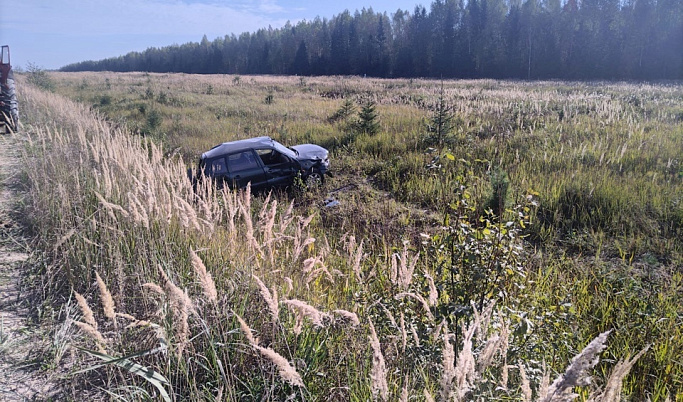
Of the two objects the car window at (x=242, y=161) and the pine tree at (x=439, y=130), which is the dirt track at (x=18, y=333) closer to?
the car window at (x=242, y=161)

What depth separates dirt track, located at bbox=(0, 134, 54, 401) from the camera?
260 centimetres

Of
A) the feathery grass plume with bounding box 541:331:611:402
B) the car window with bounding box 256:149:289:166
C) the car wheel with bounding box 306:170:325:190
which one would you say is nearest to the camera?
the feathery grass plume with bounding box 541:331:611:402

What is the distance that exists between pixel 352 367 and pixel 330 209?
17.7 feet

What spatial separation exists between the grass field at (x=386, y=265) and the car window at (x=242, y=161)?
3.28 feet

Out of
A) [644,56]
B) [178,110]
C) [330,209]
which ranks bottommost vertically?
[330,209]

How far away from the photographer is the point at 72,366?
2.75 meters

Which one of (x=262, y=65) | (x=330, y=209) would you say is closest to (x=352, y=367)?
(x=330, y=209)

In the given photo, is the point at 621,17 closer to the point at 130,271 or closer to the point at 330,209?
the point at 330,209

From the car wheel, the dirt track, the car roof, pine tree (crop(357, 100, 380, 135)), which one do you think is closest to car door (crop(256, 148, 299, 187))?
the car roof

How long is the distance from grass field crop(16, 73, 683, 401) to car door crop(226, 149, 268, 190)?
2.57 ft

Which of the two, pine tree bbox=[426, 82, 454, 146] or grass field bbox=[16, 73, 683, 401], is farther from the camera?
pine tree bbox=[426, 82, 454, 146]

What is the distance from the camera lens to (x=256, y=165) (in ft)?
27.5

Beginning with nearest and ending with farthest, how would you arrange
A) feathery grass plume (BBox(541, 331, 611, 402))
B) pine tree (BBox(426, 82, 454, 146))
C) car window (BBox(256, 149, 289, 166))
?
1. feathery grass plume (BBox(541, 331, 611, 402))
2. car window (BBox(256, 149, 289, 166))
3. pine tree (BBox(426, 82, 454, 146))

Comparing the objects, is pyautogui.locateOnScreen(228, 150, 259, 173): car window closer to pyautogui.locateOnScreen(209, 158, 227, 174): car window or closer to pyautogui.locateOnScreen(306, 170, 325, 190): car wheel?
pyautogui.locateOnScreen(209, 158, 227, 174): car window
